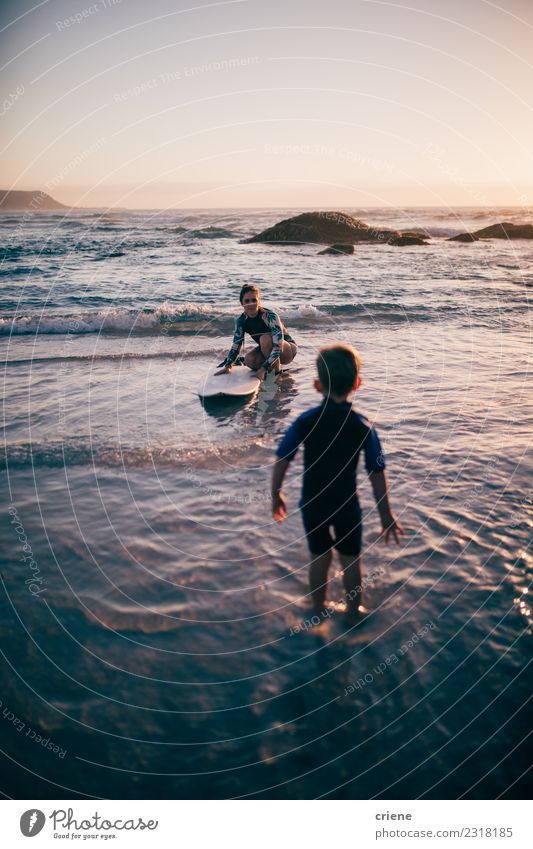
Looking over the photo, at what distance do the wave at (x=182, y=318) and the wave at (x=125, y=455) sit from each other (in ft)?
27.5

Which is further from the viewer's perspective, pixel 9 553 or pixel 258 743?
pixel 9 553

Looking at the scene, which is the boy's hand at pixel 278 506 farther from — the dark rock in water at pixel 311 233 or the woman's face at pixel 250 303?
the dark rock in water at pixel 311 233

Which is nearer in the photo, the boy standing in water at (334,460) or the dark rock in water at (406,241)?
the boy standing in water at (334,460)

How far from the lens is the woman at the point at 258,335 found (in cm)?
949

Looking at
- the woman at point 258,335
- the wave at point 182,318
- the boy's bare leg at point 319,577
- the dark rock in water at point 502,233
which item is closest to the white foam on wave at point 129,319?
the wave at point 182,318

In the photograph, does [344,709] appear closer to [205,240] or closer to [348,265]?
[348,265]

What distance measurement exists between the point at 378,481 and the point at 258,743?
79.1 inches

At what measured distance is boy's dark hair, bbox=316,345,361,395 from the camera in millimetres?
3676

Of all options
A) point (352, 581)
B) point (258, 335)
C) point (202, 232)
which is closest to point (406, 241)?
point (202, 232)

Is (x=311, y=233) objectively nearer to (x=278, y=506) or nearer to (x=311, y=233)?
(x=311, y=233)

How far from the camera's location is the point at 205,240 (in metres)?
36.4

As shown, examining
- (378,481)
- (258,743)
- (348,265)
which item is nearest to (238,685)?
(258,743)

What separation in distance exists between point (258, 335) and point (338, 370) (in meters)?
6.80

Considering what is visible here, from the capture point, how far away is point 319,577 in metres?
4.16
